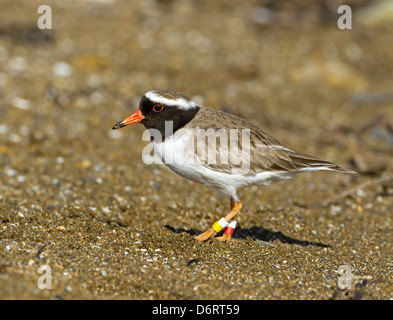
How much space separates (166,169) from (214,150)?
2.77m

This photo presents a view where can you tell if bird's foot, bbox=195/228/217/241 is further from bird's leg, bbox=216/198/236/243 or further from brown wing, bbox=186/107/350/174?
brown wing, bbox=186/107/350/174

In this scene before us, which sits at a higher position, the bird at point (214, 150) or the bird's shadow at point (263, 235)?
the bird at point (214, 150)

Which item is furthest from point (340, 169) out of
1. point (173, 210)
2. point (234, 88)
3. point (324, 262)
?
point (234, 88)

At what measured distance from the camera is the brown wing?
537 centimetres

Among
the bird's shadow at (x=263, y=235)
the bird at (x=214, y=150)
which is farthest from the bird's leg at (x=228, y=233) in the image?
the bird's shadow at (x=263, y=235)

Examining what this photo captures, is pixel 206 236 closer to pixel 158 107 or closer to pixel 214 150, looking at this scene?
pixel 214 150

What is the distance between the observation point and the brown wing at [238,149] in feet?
17.6

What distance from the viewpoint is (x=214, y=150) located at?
538cm

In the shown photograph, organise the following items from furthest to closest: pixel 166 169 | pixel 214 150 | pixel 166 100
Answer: pixel 166 169 < pixel 166 100 < pixel 214 150

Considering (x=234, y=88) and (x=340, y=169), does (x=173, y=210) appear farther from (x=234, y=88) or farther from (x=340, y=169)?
(x=234, y=88)

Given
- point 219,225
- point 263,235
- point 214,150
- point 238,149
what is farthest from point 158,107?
point 263,235

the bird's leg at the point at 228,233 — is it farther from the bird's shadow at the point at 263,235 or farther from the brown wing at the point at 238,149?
the brown wing at the point at 238,149

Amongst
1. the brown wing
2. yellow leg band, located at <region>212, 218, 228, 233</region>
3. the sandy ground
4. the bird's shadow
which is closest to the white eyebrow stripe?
the brown wing
